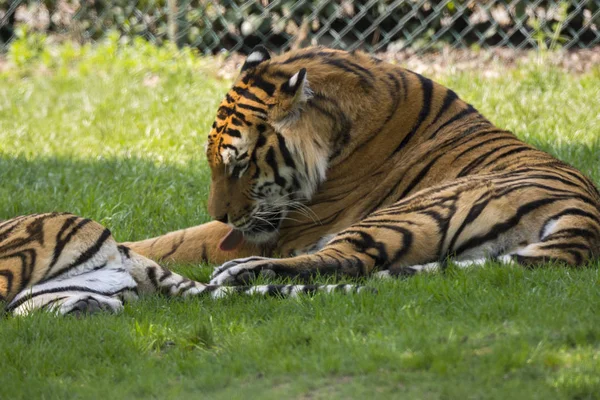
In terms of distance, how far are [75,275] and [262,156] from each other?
151cm

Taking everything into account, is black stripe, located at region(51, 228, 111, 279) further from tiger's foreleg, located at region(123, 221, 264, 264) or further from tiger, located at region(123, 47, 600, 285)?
tiger's foreleg, located at region(123, 221, 264, 264)

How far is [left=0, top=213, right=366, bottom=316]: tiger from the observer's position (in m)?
4.79

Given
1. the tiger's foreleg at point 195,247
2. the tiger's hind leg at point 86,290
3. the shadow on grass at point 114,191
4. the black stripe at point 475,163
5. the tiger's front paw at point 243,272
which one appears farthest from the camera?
the shadow on grass at point 114,191

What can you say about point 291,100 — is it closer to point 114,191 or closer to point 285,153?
point 285,153

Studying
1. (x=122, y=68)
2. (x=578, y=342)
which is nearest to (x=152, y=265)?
(x=578, y=342)

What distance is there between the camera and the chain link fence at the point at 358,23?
463 inches

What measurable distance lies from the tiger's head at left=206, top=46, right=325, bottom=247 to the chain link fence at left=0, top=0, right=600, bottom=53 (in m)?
5.91

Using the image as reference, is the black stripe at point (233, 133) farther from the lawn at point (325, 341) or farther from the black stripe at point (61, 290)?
the black stripe at point (61, 290)

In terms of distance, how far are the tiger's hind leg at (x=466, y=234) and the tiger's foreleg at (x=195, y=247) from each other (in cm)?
85

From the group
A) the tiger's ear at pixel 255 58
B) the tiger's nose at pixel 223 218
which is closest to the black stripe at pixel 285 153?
the tiger's nose at pixel 223 218

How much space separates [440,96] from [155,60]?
257 inches

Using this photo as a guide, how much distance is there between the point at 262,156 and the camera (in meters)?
6.00

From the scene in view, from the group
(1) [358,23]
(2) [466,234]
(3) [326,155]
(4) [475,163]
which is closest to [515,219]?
(2) [466,234]

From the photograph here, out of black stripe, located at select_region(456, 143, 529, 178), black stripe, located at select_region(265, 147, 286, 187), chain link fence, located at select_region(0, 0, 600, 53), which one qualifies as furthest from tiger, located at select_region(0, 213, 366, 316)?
chain link fence, located at select_region(0, 0, 600, 53)
